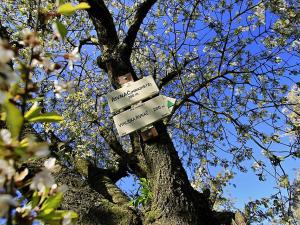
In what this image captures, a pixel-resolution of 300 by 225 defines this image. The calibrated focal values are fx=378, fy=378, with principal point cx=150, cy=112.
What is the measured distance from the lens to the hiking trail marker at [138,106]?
3.10m

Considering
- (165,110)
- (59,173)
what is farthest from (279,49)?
(59,173)

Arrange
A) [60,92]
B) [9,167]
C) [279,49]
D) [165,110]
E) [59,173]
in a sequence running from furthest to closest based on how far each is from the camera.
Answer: [279,49], [59,173], [165,110], [60,92], [9,167]

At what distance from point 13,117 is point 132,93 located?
99.1 inches

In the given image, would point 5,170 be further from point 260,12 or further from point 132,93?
point 260,12

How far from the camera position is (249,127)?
5.66 meters

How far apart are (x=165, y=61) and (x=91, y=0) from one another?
11.2 ft

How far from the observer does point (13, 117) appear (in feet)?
2.42

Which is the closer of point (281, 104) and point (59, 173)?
point (59, 173)

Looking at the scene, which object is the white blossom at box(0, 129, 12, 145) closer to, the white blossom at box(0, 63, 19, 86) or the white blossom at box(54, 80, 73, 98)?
the white blossom at box(0, 63, 19, 86)

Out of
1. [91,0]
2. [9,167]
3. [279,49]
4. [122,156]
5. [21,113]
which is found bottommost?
[9,167]

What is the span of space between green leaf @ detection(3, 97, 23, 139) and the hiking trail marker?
233 cm

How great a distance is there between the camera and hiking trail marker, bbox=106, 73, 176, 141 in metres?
3.10

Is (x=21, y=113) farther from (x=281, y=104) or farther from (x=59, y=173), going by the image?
(x=281, y=104)

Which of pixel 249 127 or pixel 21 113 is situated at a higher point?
pixel 249 127
